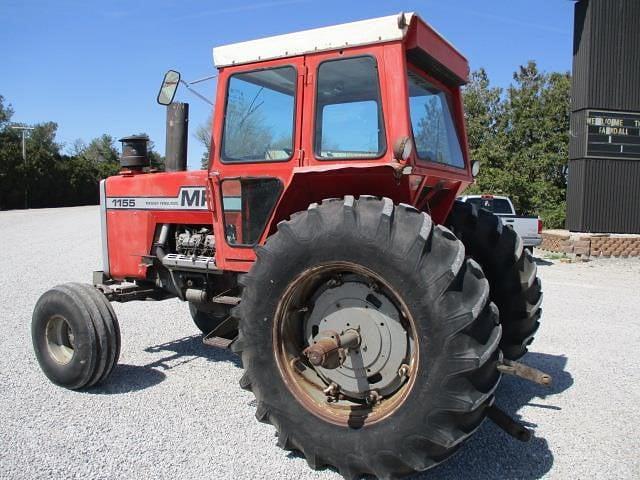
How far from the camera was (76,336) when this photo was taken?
13.8ft

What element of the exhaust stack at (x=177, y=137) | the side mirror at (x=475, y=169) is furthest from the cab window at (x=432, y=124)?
the exhaust stack at (x=177, y=137)

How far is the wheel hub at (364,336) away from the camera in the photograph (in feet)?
10.0

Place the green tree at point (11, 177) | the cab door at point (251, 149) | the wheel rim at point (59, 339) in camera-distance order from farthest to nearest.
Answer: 1. the green tree at point (11, 177)
2. the wheel rim at point (59, 339)
3. the cab door at point (251, 149)

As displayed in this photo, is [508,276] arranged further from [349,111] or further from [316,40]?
[316,40]

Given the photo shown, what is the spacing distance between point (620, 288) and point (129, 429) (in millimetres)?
9115

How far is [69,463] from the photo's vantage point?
316cm

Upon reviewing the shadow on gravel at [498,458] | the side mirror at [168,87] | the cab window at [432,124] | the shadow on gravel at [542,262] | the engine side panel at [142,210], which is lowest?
the shadow on gravel at [542,262]

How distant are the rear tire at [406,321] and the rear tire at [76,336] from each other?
5.23ft

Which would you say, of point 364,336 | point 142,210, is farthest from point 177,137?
point 364,336

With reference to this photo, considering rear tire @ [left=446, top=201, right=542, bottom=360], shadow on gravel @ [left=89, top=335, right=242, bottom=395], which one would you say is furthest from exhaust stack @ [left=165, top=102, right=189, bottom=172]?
rear tire @ [left=446, top=201, right=542, bottom=360]

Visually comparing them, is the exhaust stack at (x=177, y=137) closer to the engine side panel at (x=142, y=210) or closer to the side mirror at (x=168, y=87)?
the engine side panel at (x=142, y=210)

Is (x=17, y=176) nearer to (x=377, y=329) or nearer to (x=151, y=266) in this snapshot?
(x=151, y=266)

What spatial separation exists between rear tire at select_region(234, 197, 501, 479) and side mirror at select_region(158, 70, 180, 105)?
171 centimetres

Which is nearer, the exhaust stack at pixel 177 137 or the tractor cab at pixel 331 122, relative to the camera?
the tractor cab at pixel 331 122
